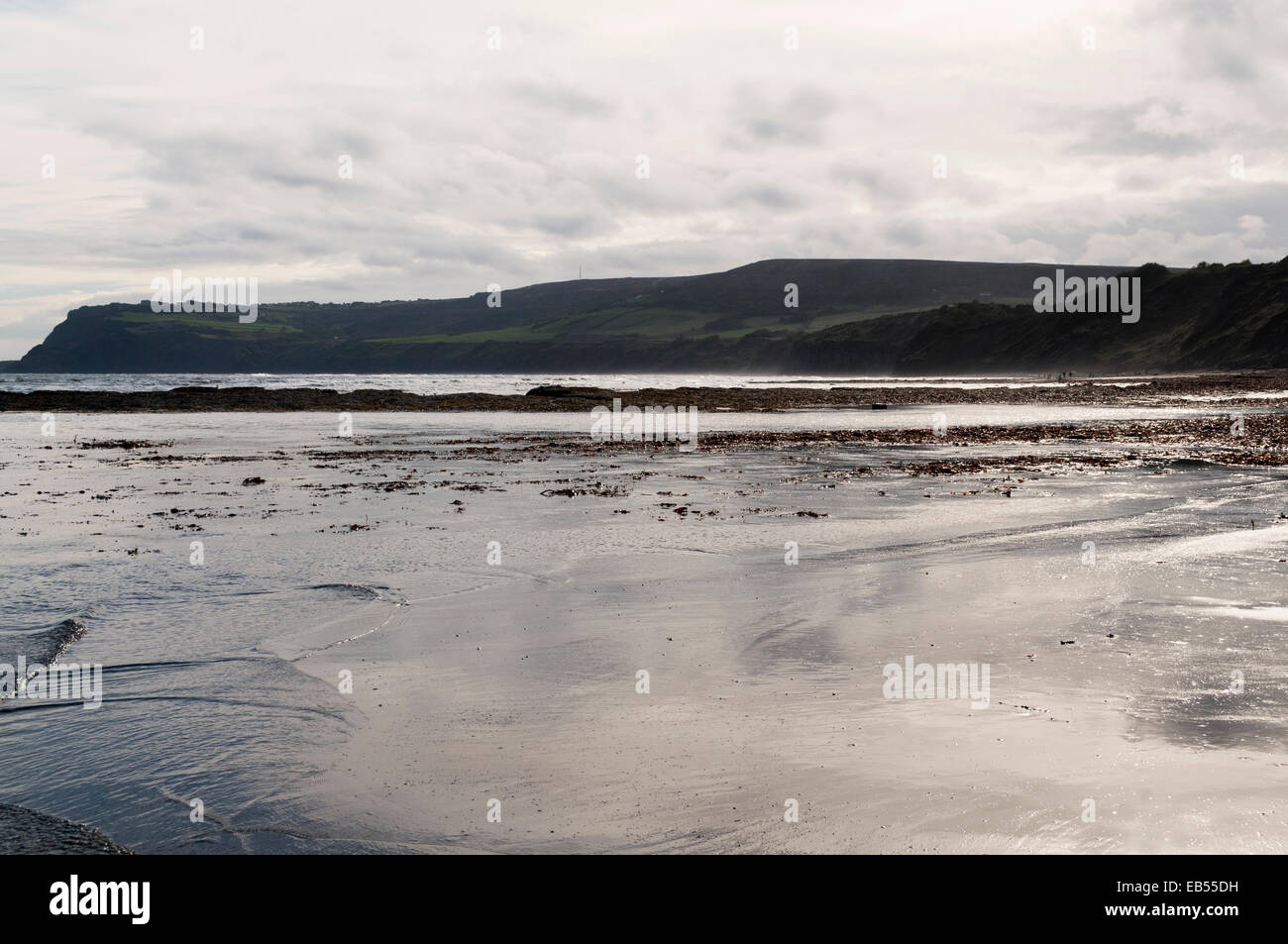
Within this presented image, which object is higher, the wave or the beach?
the beach

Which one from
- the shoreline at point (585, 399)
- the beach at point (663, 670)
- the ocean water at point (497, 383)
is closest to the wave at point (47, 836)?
the beach at point (663, 670)

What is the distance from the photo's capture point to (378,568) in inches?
501

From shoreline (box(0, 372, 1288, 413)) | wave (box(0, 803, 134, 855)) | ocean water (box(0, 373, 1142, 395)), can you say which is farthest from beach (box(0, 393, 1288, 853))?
ocean water (box(0, 373, 1142, 395))

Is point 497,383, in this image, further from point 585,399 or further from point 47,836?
point 47,836

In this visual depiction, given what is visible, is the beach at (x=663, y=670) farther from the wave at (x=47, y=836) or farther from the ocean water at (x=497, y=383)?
the ocean water at (x=497, y=383)

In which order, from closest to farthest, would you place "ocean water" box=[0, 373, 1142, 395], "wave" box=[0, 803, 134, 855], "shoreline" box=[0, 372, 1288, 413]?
"wave" box=[0, 803, 134, 855] → "shoreline" box=[0, 372, 1288, 413] → "ocean water" box=[0, 373, 1142, 395]

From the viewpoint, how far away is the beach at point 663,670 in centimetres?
534

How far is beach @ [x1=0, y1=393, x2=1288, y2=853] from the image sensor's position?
5336 mm

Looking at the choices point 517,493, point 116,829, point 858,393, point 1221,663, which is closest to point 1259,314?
point 858,393

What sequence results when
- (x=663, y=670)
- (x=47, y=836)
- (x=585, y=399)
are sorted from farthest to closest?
(x=585, y=399) < (x=663, y=670) < (x=47, y=836)

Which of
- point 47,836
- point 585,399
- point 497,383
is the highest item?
point 497,383

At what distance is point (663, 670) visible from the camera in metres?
8.15

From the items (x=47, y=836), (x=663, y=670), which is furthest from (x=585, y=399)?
(x=47, y=836)

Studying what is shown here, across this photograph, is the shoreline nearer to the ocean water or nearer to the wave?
the ocean water
